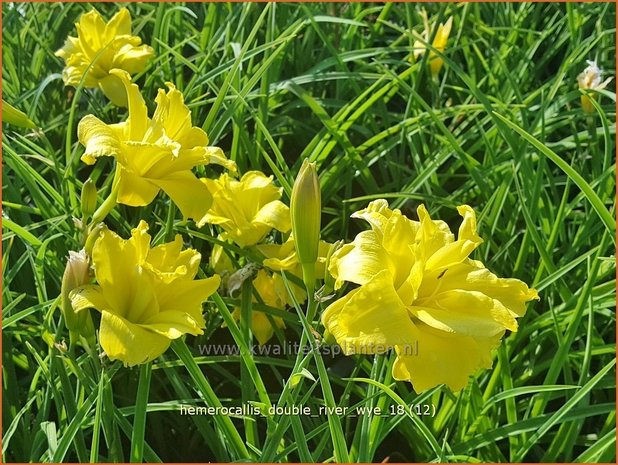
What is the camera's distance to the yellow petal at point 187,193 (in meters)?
0.84

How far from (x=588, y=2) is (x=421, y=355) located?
130 centimetres

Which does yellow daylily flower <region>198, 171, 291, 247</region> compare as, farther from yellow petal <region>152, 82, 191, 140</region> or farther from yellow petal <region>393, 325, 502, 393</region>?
yellow petal <region>393, 325, 502, 393</region>

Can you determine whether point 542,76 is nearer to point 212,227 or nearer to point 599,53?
point 599,53

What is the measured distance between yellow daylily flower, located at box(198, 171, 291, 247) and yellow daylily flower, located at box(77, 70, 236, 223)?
68 millimetres

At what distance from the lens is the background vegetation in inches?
36.0

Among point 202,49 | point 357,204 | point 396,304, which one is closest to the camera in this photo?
point 396,304

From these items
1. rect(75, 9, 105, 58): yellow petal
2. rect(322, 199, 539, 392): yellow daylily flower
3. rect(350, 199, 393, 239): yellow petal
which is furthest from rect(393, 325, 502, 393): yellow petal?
rect(75, 9, 105, 58): yellow petal

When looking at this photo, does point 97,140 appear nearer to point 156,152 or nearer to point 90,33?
point 156,152

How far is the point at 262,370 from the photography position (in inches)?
45.9

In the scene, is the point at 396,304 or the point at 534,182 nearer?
the point at 396,304

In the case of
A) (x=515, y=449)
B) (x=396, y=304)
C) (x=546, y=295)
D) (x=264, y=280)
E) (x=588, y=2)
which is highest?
(x=588, y=2)

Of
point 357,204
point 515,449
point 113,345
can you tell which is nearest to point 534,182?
point 357,204

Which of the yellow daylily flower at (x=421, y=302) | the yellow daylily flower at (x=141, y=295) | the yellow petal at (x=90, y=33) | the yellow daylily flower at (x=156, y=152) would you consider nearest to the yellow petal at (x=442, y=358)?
the yellow daylily flower at (x=421, y=302)

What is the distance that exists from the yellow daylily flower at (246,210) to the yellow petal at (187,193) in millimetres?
57
